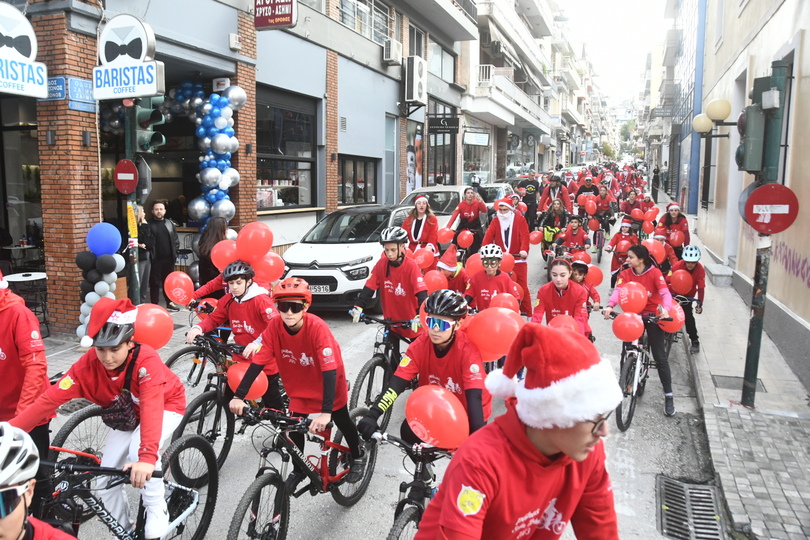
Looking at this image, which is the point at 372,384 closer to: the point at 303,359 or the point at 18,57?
the point at 303,359

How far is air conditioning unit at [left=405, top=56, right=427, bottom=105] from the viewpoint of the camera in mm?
21812

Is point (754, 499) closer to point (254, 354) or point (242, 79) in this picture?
point (254, 354)

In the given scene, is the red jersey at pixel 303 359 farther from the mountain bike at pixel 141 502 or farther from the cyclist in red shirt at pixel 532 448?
the cyclist in red shirt at pixel 532 448

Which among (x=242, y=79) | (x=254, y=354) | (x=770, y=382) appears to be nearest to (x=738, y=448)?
(x=770, y=382)

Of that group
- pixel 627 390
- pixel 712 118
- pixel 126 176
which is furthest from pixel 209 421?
pixel 712 118

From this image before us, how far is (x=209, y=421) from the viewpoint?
16.8 ft

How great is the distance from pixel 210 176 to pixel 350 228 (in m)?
2.92

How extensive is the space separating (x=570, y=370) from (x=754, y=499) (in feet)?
12.4

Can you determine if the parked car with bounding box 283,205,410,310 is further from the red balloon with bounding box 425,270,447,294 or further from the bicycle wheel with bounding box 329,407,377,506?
the bicycle wheel with bounding box 329,407,377,506

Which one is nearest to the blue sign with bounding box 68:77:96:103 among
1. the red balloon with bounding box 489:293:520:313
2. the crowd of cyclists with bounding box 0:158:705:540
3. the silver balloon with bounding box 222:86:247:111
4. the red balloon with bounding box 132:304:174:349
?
the silver balloon with bounding box 222:86:247:111

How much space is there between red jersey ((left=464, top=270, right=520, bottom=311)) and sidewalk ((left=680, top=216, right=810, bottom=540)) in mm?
2383

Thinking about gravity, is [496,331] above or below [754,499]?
above

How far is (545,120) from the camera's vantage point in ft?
171

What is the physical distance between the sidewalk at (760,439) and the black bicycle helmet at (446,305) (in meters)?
2.53
